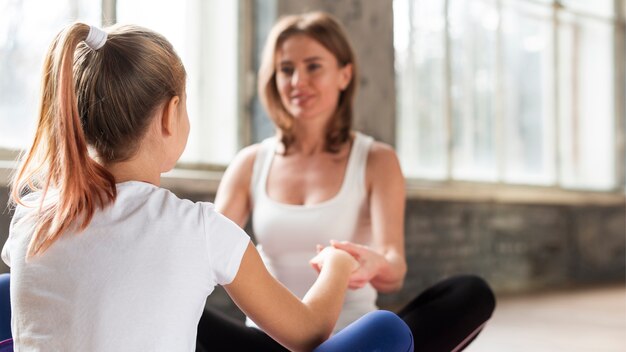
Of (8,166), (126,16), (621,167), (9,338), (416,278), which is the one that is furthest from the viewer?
(621,167)

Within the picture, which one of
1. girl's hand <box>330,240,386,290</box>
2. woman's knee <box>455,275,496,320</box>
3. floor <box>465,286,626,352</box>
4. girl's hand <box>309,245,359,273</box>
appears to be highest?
girl's hand <box>309,245,359,273</box>

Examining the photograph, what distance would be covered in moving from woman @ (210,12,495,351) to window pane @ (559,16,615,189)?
4.95m

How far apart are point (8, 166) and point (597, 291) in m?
4.46

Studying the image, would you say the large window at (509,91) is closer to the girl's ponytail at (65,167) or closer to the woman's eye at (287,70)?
the woman's eye at (287,70)

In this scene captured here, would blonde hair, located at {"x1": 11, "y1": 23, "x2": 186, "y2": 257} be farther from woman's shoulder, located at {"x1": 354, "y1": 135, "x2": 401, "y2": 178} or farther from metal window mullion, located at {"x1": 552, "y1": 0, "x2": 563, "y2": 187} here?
metal window mullion, located at {"x1": 552, "y1": 0, "x2": 563, "y2": 187}

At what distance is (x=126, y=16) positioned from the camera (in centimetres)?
350

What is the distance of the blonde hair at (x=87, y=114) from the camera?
1124 mm

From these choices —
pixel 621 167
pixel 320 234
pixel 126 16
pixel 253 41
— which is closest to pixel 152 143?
pixel 320 234

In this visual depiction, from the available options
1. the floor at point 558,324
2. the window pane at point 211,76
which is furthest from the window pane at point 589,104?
the window pane at point 211,76

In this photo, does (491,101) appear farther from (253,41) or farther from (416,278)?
(253,41)

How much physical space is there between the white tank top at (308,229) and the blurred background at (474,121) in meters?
1.08

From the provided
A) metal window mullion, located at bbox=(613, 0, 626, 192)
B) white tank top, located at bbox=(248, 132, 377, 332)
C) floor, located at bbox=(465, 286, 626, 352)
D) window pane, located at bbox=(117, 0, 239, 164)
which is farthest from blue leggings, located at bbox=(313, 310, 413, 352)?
metal window mullion, located at bbox=(613, 0, 626, 192)

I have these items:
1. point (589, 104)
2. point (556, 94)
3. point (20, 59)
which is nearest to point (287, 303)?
point (20, 59)

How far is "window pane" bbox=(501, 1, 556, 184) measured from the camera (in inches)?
239
